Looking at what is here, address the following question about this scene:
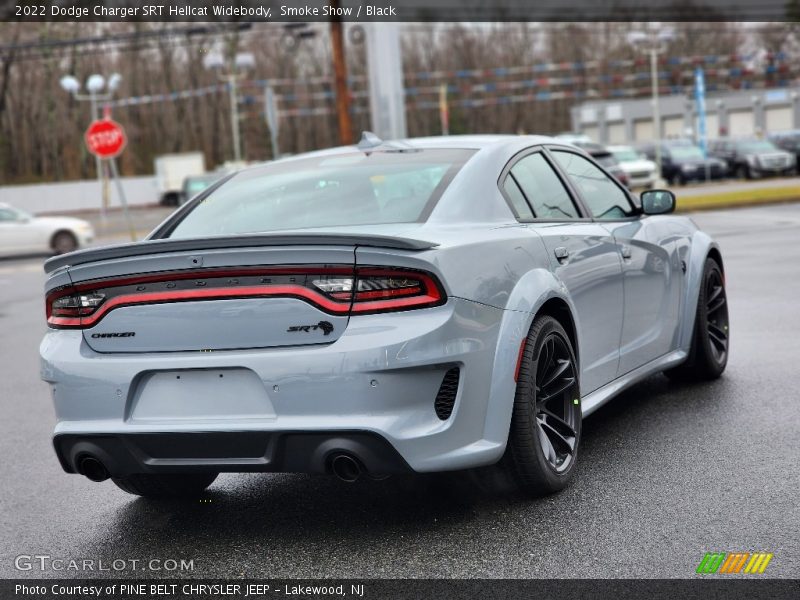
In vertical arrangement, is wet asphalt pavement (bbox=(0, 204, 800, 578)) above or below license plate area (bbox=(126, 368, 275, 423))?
below

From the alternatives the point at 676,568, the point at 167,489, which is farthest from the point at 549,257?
the point at 167,489

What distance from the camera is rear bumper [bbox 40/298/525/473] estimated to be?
3717 mm

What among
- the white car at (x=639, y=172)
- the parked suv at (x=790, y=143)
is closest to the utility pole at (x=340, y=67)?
A: the white car at (x=639, y=172)

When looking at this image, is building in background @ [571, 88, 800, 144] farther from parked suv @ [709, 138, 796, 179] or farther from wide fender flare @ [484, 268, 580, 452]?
wide fender flare @ [484, 268, 580, 452]

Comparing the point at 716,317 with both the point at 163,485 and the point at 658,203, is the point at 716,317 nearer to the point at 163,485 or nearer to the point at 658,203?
the point at 658,203

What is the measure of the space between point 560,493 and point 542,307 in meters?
0.74

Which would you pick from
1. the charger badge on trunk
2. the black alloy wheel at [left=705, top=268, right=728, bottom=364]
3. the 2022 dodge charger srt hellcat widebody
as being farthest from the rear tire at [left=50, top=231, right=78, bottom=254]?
the charger badge on trunk

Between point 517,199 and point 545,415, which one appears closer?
point 545,415

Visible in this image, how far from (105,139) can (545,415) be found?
24.6 meters

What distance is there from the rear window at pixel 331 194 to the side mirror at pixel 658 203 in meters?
1.50

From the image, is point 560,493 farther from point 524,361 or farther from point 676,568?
point 676,568

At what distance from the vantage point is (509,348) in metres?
4.07

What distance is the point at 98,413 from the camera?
13.1 feet

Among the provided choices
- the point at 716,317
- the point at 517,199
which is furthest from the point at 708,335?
the point at 517,199
